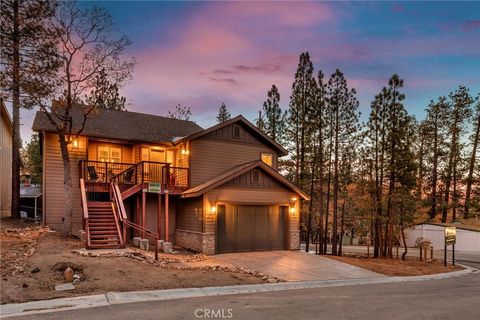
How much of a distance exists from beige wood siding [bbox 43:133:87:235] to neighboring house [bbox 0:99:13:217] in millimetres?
8243

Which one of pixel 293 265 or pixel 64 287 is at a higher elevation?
pixel 64 287

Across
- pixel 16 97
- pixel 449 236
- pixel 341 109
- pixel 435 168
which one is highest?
pixel 341 109

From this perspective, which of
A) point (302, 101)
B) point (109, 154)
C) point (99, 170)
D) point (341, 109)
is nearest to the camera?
point (99, 170)

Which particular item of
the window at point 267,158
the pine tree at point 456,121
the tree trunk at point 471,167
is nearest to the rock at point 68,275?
the window at point 267,158

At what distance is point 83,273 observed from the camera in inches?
431

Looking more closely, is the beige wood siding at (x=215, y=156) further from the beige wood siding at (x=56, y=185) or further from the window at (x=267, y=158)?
the beige wood siding at (x=56, y=185)

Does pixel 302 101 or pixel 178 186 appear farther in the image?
pixel 302 101

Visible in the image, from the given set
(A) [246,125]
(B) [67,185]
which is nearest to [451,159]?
(A) [246,125]


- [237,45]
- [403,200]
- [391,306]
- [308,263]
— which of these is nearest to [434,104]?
[403,200]

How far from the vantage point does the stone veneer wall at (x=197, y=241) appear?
17.4m

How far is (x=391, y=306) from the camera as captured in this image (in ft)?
28.5

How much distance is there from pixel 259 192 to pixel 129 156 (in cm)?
809

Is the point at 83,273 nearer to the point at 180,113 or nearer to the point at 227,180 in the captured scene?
the point at 227,180

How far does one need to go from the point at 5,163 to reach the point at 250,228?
2004cm
